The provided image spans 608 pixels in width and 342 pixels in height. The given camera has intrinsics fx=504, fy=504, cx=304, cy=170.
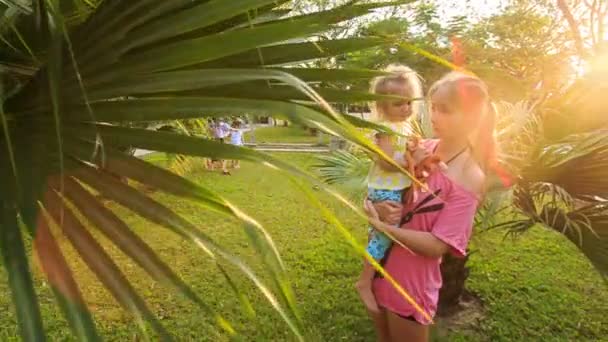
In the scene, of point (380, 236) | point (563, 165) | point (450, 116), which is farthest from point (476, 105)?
point (563, 165)

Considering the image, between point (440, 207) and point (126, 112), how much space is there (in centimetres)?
121

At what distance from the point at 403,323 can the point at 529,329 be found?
226cm

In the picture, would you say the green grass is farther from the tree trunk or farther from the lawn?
the tree trunk

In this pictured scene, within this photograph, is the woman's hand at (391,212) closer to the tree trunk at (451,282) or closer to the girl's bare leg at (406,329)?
the girl's bare leg at (406,329)

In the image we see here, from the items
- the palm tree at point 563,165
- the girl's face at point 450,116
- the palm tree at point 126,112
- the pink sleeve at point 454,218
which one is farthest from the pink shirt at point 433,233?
the palm tree at point 126,112

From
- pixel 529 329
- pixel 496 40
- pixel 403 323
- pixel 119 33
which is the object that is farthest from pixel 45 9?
pixel 496 40

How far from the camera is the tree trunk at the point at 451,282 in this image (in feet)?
11.9

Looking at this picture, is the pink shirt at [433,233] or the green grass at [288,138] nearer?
the pink shirt at [433,233]

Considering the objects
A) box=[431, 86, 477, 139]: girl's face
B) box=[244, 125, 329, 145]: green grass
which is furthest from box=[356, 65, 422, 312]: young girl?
box=[244, 125, 329, 145]: green grass

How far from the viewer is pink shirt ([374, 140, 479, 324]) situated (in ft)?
5.94

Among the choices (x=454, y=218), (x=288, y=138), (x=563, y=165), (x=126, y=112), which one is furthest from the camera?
(x=288, y=138)

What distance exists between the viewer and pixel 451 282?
3.71m

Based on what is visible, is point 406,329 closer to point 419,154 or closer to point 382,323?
point 382,323

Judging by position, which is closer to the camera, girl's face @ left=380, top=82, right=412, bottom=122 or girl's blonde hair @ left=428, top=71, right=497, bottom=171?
girl's blonde hair @ left=428, top=71, right=497, bottom=171
